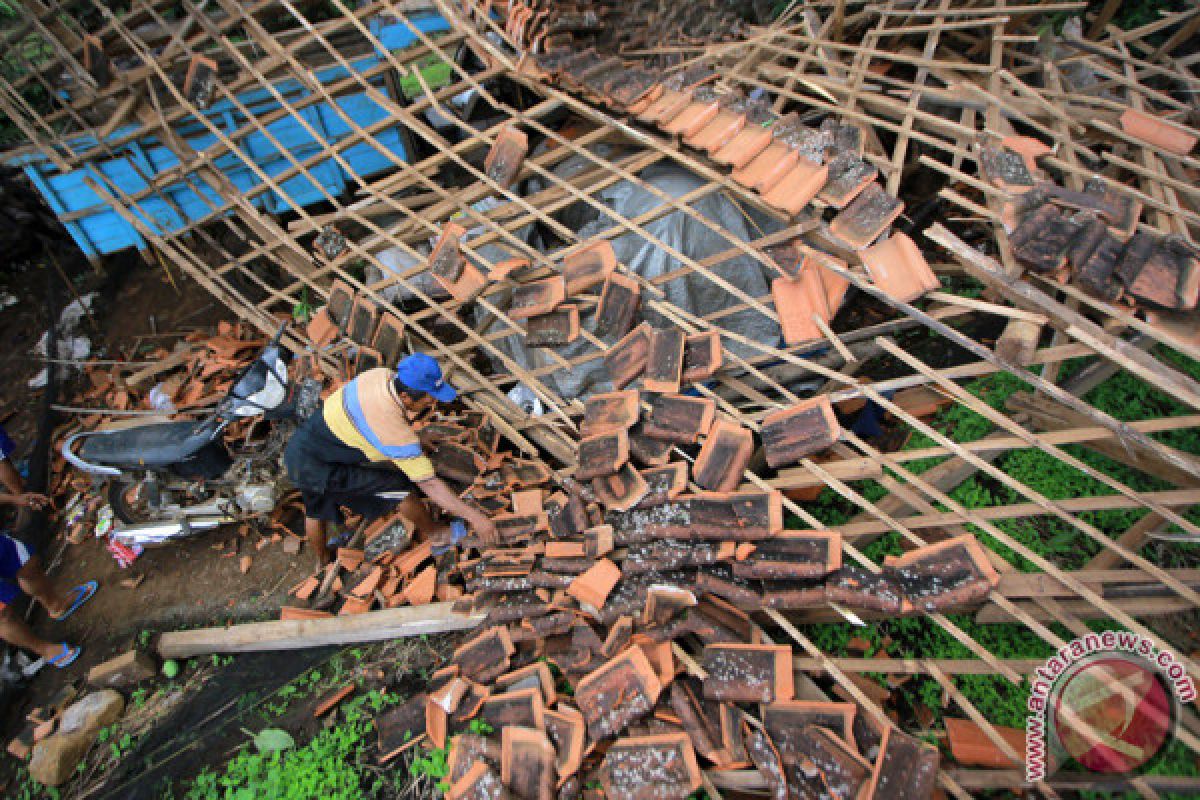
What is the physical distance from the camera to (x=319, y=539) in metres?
4.76

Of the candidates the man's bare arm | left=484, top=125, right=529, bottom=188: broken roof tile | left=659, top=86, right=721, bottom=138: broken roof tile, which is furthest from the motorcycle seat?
left=659, top=86, right=721, bottom=138: broken roof tile

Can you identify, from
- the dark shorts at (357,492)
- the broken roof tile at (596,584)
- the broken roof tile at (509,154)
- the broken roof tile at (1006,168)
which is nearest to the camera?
the broken roof tile at (1006,168)

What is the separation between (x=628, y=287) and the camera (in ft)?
12.5

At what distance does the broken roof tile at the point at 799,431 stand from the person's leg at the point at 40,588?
5.26 m

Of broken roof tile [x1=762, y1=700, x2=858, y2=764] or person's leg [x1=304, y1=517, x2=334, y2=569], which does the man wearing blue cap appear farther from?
broken roof tile [x1=762, y1=700, x2=858, y2=764]

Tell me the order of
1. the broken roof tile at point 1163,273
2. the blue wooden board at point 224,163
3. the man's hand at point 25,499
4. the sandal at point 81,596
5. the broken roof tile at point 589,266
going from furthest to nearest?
the blue wooden board at point 224,163 < the sandal at point 81,596 < the man's hand at point 25,499 < the broken roof tile at point 589,266 < the broken roof tile at point 1163,273

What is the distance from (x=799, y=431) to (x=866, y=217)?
3.61 feet

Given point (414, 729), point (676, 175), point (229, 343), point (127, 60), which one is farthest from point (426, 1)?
point (414, 729)

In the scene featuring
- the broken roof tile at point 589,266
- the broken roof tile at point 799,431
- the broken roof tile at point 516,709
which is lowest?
the broken roof tile at point 516,709

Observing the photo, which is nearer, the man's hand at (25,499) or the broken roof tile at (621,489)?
the broken roof tile at (621,489)

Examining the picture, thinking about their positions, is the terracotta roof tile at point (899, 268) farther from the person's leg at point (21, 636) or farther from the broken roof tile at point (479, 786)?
the person's leg at point (21, 636)

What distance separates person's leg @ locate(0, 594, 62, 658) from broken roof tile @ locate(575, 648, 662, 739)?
4.04 metres

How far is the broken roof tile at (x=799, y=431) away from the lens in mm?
3191

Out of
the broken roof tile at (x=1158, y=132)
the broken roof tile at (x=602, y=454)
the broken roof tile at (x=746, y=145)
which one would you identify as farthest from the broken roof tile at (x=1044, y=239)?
the broken roof tile at (x=602, y=454)
